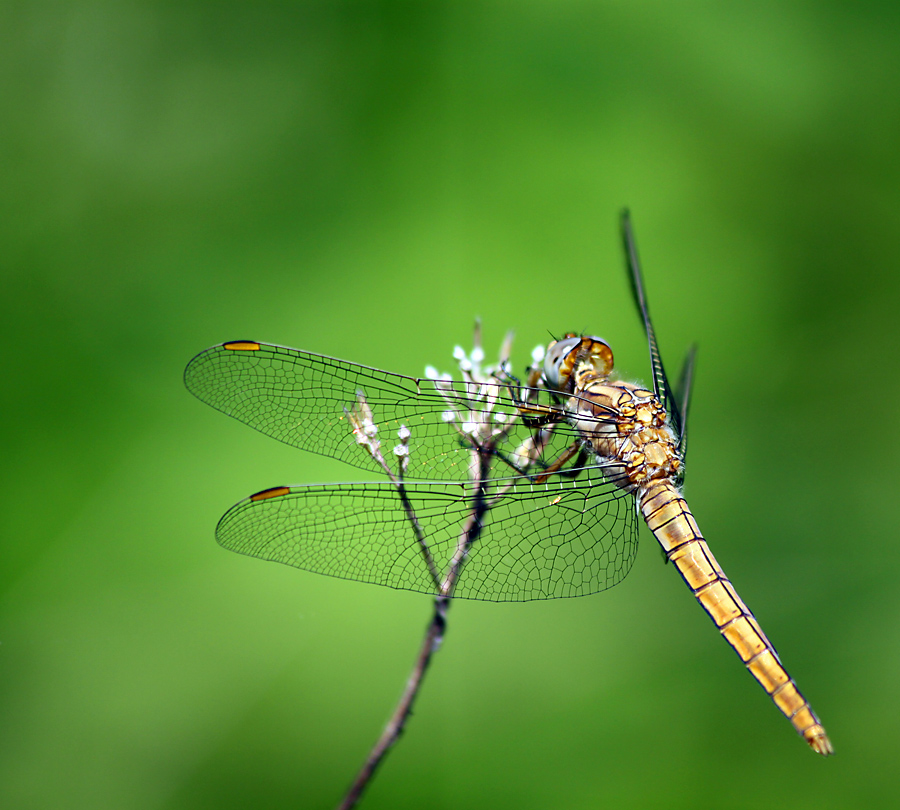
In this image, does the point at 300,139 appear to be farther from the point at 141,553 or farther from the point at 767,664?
the point at 767,664

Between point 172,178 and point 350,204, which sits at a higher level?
point 350,204

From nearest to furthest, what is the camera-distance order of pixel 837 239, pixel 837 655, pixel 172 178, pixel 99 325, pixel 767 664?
1. pixel 767 664
2. pixel 837 655
3. pixel 99 325
4. pixel 172 178
5. pixel 837 239

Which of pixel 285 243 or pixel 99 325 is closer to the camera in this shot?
pixel 99 325

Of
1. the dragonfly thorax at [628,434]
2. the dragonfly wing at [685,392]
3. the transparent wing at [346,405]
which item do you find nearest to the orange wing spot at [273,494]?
the transparent wing at [346,405]

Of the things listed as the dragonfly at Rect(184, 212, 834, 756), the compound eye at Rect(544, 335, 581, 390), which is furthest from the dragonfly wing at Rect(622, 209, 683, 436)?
the compound eye at Rect(544, 335, 581, 390)

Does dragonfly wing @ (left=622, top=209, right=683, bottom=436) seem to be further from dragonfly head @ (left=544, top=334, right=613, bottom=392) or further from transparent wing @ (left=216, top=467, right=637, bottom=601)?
transparent wing @ (left=216, top=467, right=637, bottom=601)

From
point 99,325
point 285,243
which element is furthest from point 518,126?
point 99,325

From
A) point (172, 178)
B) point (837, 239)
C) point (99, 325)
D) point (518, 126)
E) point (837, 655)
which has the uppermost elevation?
point (837, 239)

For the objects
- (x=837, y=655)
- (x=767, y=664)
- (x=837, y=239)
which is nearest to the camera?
(x=767, y=664)

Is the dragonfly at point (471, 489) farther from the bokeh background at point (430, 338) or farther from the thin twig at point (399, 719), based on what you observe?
the bokeh background at point (430, 338)
